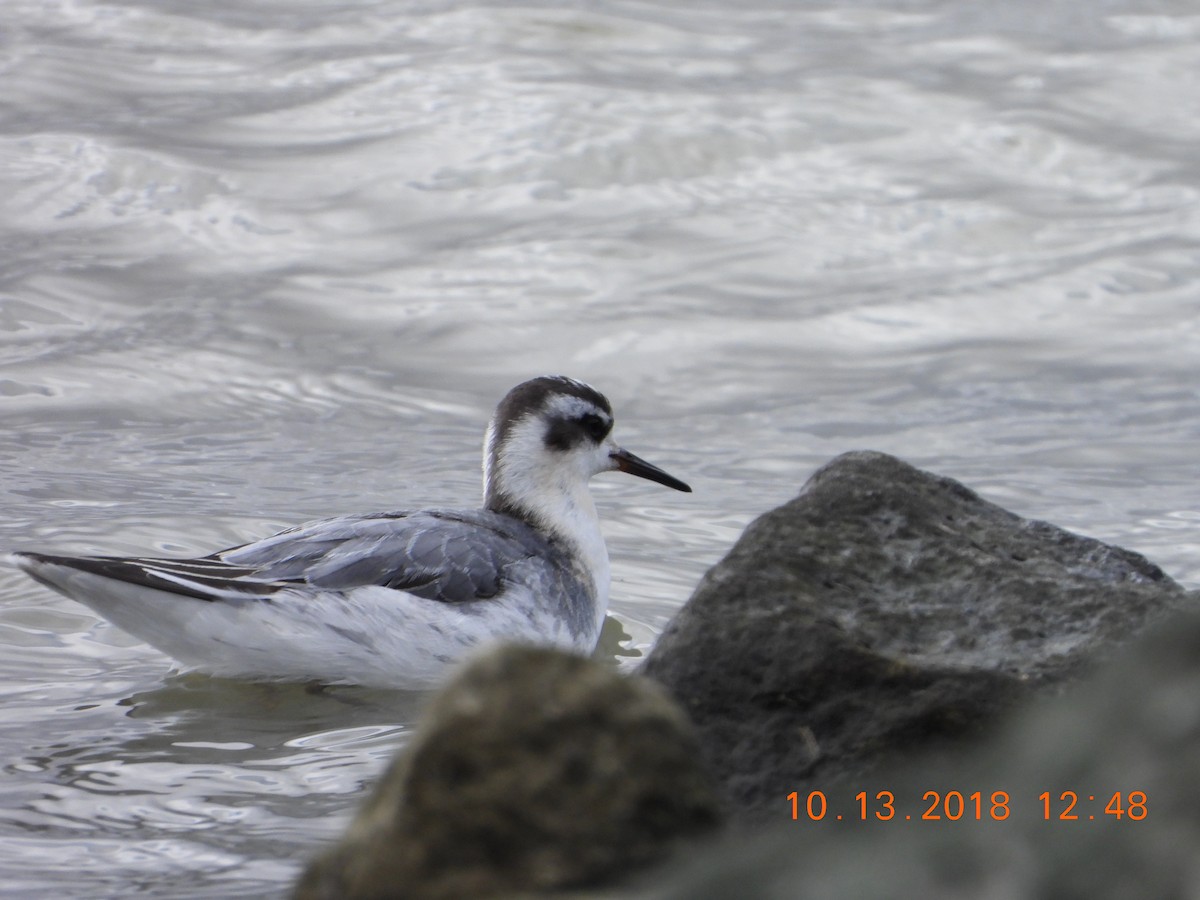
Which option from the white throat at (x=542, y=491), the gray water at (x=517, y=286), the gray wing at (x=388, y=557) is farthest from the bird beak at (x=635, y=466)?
the gray wing at (x=388, y=557)

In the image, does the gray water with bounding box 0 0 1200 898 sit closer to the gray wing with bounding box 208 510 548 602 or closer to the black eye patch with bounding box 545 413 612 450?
the gray wing with bounding box 208 510 548 602

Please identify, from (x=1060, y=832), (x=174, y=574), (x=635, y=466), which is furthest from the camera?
(x=635, y=466)

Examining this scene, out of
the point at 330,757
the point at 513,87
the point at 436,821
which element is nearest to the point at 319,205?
the point at 513,87

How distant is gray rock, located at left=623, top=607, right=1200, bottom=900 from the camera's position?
82.7 inches

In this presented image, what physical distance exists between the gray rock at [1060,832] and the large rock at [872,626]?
174cm

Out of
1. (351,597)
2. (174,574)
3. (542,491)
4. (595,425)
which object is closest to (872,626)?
(351,597)

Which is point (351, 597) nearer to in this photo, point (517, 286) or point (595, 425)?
point (595, 425)

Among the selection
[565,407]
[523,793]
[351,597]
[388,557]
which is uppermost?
[523,793]

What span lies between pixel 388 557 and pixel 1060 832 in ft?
15.4

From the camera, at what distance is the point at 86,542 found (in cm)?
816

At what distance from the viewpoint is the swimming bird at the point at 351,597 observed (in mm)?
6301

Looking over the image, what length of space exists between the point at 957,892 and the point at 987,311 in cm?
1066

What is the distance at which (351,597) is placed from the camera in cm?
645
